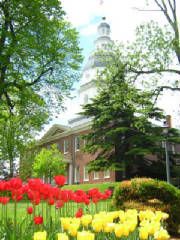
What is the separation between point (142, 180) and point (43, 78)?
16.5 metres

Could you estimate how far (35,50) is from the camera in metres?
19.8

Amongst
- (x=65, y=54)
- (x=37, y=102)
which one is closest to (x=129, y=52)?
(x=65, y=54)

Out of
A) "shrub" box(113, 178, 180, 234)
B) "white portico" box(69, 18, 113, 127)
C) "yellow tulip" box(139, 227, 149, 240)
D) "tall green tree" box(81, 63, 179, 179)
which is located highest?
"white portico" box(69, 18, 113, 127)

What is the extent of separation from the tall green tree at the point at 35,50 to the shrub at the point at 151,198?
13.4 m

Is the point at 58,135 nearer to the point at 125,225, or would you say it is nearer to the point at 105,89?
the point at 105,89

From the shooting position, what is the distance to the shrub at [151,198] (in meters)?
6.55

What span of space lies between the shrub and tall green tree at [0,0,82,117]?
1342 centimetres

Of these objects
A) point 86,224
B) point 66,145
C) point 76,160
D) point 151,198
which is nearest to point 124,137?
point 76,160

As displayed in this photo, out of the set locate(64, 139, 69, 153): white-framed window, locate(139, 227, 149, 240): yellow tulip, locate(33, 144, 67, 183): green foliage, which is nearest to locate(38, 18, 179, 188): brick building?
locate(64, 139, 69, 153): white-framed window

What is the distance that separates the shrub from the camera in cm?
655

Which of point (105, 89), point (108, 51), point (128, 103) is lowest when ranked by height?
point (128, 103)

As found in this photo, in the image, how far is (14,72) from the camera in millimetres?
19234

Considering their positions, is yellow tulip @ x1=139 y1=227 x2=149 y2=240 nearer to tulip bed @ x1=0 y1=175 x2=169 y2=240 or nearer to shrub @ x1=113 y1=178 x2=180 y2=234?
tulip bed @ x1=0 y1=175 x2=169 y2=240

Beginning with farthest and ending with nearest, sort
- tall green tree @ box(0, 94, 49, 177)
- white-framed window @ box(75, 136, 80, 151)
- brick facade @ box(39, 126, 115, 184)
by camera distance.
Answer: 1. white-framed window @ box(75, 136, 80, 151)
2. brick facade @ box(39, 126, 115, 184)
3. tall green tree @ box(0, 94, 49, 177)
